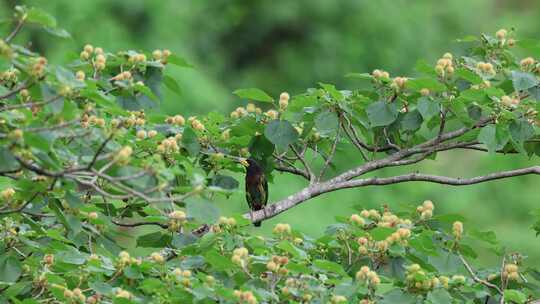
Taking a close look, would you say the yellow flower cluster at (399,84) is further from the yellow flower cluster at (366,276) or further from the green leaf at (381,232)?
the yellow flower cluster at (366,276)

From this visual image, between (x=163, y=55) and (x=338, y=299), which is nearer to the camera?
(x=338, y=299)

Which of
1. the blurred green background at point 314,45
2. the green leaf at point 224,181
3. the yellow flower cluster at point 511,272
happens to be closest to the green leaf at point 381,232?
the yellow flower cluster at point 511,272

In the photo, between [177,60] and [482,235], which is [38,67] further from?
[482,235]

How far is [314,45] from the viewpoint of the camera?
1359cm

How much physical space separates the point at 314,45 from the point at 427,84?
1031 cm

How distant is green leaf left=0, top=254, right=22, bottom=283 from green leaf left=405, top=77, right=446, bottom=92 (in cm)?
122

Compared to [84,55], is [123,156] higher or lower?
lower

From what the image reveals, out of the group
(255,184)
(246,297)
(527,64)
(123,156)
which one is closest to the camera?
(123,156)

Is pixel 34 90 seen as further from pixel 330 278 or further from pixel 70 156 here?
pixel 330 278

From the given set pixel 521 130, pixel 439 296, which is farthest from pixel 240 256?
pixel 521 130

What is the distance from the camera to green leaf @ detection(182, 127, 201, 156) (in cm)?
341

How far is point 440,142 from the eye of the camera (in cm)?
368

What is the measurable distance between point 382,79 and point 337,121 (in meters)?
0.18

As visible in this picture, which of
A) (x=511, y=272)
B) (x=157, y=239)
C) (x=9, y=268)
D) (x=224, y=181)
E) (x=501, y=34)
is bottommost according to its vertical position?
(x=9, y=268)
